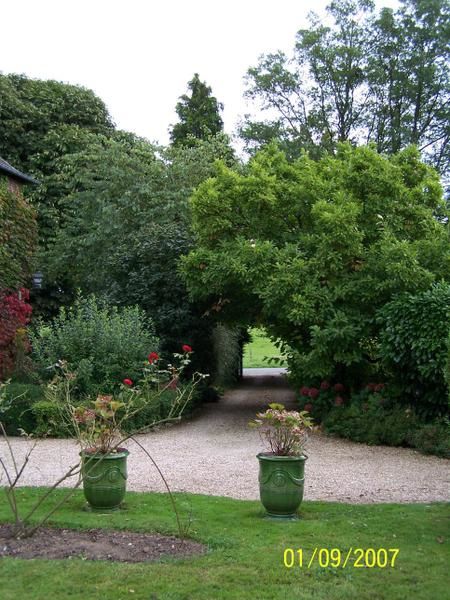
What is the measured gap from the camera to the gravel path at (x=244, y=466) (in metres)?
7.58

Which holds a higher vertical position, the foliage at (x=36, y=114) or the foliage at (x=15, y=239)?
the foliage at (x=36, y=114)

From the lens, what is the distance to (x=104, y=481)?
6270mm

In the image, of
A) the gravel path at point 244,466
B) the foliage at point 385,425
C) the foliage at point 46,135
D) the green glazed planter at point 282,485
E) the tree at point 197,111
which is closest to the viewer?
the green glazed planter at point 282,485

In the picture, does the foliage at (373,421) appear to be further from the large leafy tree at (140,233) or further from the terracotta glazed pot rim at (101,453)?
the terracotta glazed pot rim at (101,453)

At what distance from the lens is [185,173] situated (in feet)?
59.3

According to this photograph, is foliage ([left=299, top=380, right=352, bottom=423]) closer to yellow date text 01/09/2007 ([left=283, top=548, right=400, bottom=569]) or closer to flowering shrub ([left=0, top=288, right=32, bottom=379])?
flowering shrub ([left=0, top=288, right=32, bottom=379])

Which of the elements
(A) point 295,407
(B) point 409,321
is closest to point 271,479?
(B) point 409,321

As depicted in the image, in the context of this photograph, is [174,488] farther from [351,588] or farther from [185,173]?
[185,173]

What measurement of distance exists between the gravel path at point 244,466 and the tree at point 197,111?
2493 cm

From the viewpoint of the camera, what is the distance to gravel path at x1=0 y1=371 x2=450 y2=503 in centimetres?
758

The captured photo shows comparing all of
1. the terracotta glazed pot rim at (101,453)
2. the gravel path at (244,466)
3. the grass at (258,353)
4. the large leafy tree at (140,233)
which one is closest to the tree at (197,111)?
the grass at (258,353)

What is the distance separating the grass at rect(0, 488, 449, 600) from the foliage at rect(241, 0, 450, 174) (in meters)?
24.2

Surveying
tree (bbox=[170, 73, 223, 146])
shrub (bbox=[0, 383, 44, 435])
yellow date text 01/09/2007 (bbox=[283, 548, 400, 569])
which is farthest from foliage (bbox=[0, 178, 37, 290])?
tree (bbox=[170, 73, 223, 146])

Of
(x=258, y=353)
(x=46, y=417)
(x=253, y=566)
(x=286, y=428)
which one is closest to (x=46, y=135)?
(x=46, y=417)
